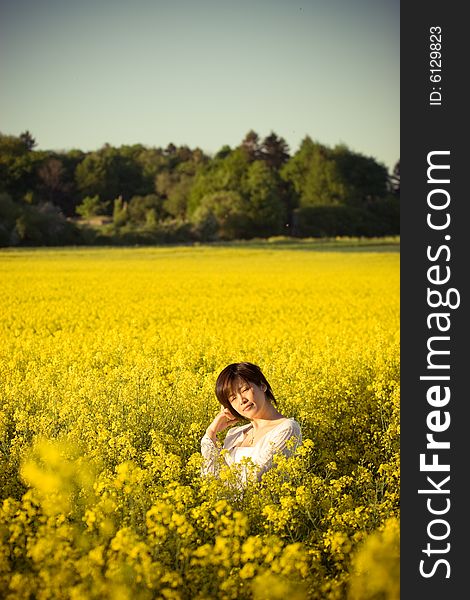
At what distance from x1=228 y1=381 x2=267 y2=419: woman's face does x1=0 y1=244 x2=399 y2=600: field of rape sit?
0.32 metres

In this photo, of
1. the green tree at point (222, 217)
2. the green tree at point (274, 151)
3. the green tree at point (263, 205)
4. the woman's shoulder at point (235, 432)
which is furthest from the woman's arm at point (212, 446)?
the green tree at point (274, 151)

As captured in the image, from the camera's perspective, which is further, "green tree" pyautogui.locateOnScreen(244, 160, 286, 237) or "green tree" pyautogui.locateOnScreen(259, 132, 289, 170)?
"green tree" pyautogui.locateOnScreen(259, 132, 289, 170)

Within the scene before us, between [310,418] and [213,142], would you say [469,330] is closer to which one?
[310,418]

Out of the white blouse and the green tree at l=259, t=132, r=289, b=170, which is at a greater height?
the green tree at l=259, t=132, r=289, b=170

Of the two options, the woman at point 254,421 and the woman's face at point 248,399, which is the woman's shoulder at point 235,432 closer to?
the woman at point 254,421

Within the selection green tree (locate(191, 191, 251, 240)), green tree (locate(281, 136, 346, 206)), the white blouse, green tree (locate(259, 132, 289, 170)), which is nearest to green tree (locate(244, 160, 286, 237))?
green tree (locate(191, 191, 251, 240))

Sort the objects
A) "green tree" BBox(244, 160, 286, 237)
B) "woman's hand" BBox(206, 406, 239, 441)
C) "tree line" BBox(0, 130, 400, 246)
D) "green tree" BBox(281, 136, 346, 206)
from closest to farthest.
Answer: "woman's hand" BBox(206, 406, 239, 441)
"tree line" BBox(0, 130, 400, 246)
"green tree" BBox(244, 160, 286, 237)
"green tree" BBox(281, 136, 346, 206)

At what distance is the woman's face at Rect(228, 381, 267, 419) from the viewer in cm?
448

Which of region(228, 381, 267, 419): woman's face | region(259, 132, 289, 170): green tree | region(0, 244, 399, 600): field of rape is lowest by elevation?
region(0, 244, 399, 600): field of rape

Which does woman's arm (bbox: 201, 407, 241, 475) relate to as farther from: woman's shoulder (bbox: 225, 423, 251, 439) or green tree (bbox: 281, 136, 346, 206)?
green tree (bbox: 281, 136, 346, 206)

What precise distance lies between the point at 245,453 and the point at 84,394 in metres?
1.82

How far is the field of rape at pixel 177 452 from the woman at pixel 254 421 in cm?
12

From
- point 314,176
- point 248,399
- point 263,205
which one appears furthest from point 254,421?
point 314,176

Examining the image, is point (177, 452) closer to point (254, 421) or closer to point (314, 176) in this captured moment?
point (254, 421)
